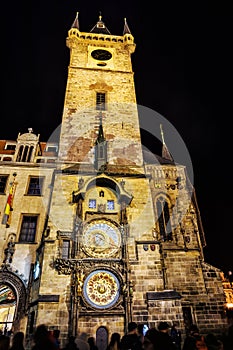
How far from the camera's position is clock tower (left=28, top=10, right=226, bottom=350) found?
11.1 meters

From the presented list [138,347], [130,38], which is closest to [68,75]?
[130,38]

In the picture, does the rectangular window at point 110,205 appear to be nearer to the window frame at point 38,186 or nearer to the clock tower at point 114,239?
the clock tower at point 114,239

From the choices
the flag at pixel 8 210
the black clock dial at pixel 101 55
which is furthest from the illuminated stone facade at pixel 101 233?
the black clock dial at pixel 101 55

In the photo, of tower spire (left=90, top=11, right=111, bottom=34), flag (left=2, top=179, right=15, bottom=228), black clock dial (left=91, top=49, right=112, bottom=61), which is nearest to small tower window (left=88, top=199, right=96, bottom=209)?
flag (left=2, top=179, right=15, bottom=228)

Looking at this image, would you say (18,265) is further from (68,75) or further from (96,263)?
(68,75)

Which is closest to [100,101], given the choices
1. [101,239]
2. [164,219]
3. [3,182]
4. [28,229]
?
[3,182]

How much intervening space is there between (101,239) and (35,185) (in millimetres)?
7668

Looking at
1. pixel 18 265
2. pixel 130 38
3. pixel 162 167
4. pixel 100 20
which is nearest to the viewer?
pixel 18 265

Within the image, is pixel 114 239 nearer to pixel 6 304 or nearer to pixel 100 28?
pixel 6 304

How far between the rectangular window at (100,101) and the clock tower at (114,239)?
0.09m

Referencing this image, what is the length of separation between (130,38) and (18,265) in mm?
25360

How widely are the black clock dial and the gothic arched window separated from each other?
15.9 m

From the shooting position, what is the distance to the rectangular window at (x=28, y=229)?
15665 mm

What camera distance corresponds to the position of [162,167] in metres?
19.5
